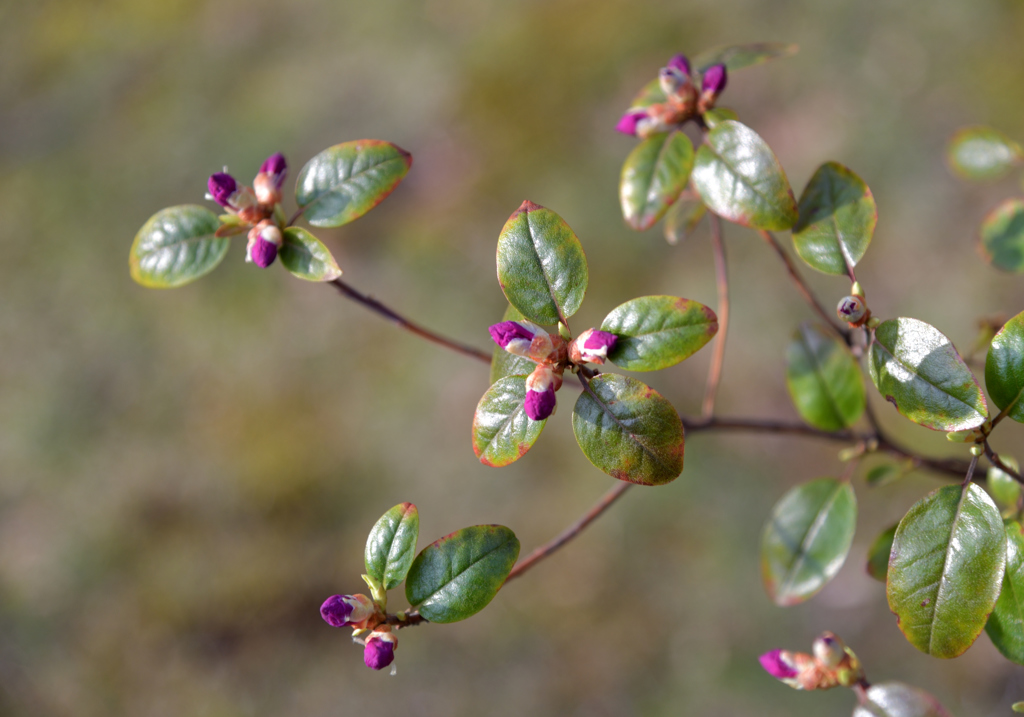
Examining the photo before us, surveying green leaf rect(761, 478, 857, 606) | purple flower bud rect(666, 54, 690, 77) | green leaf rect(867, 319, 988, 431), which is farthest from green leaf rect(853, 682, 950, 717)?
purple flower bud rect(666, 54, 690, 77)

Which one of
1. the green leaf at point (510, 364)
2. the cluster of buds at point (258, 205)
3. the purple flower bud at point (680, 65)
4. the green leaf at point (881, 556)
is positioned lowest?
the green leaf at point (881, 556)

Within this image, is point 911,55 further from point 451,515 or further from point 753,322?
point 451,515

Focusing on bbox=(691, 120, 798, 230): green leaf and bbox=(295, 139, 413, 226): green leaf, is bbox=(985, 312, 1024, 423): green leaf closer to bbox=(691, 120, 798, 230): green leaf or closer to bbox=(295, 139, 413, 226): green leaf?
bbox=(691, 120, 798, 230): green leaf

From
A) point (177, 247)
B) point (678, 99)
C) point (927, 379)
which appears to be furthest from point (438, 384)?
point (927, 379)

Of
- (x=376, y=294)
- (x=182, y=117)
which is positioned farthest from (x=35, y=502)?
(x=182, y=117)

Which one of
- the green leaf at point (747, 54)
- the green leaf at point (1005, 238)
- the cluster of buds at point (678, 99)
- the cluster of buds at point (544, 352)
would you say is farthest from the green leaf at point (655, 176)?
the green leaf at point (1005, 238)

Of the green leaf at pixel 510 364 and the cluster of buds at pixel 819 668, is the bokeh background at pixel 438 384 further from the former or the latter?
the green leaf at pixel 510 364

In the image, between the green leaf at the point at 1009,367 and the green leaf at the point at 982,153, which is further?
the green leaf at the point at 982,153
